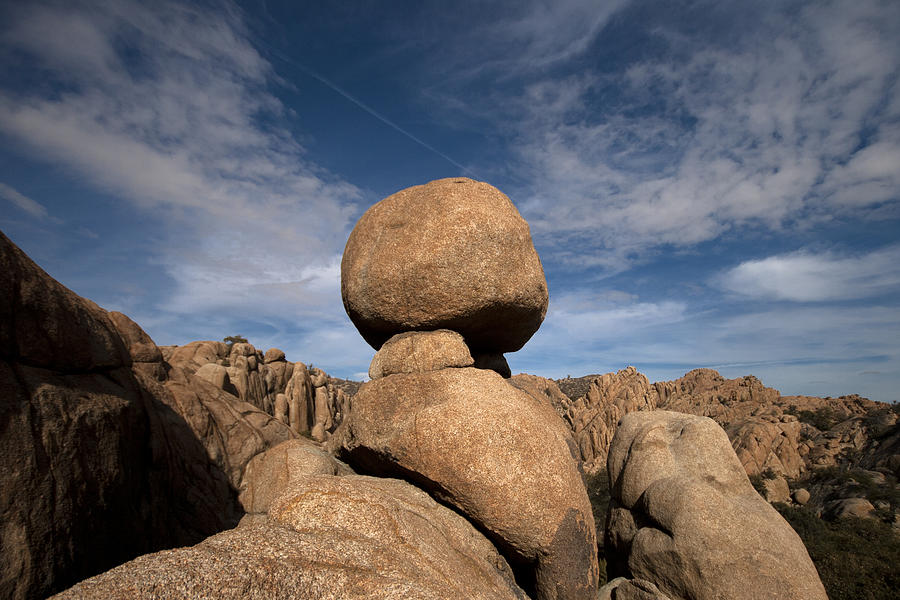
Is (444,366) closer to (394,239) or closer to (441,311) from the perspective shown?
(441,311)

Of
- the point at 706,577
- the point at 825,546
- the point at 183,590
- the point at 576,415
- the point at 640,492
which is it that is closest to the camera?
the point at 183,590

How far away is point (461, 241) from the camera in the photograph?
6.81 m

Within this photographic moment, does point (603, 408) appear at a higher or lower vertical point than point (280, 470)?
higher

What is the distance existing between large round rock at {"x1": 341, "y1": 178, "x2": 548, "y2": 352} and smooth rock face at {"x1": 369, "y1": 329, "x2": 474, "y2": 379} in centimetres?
19

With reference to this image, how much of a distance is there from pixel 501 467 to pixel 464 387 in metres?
1.17

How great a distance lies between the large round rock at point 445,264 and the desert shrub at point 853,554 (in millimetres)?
17065

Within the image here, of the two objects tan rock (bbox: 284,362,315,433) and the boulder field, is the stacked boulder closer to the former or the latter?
the boulder field

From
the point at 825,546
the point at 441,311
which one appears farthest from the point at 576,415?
the point at 441,311

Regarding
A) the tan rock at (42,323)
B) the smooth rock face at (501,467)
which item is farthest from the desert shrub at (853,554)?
the tan rock at (42,323)

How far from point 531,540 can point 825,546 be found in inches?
869

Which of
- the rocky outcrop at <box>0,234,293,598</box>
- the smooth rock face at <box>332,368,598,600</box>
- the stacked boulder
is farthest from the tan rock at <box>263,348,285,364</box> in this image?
the smooth rock face at <box>332,368,598,600</box>

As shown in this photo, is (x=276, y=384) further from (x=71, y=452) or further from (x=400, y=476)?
(x=71, y=452)

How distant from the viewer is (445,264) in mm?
6781

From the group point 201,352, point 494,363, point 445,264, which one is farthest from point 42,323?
point 201,352
